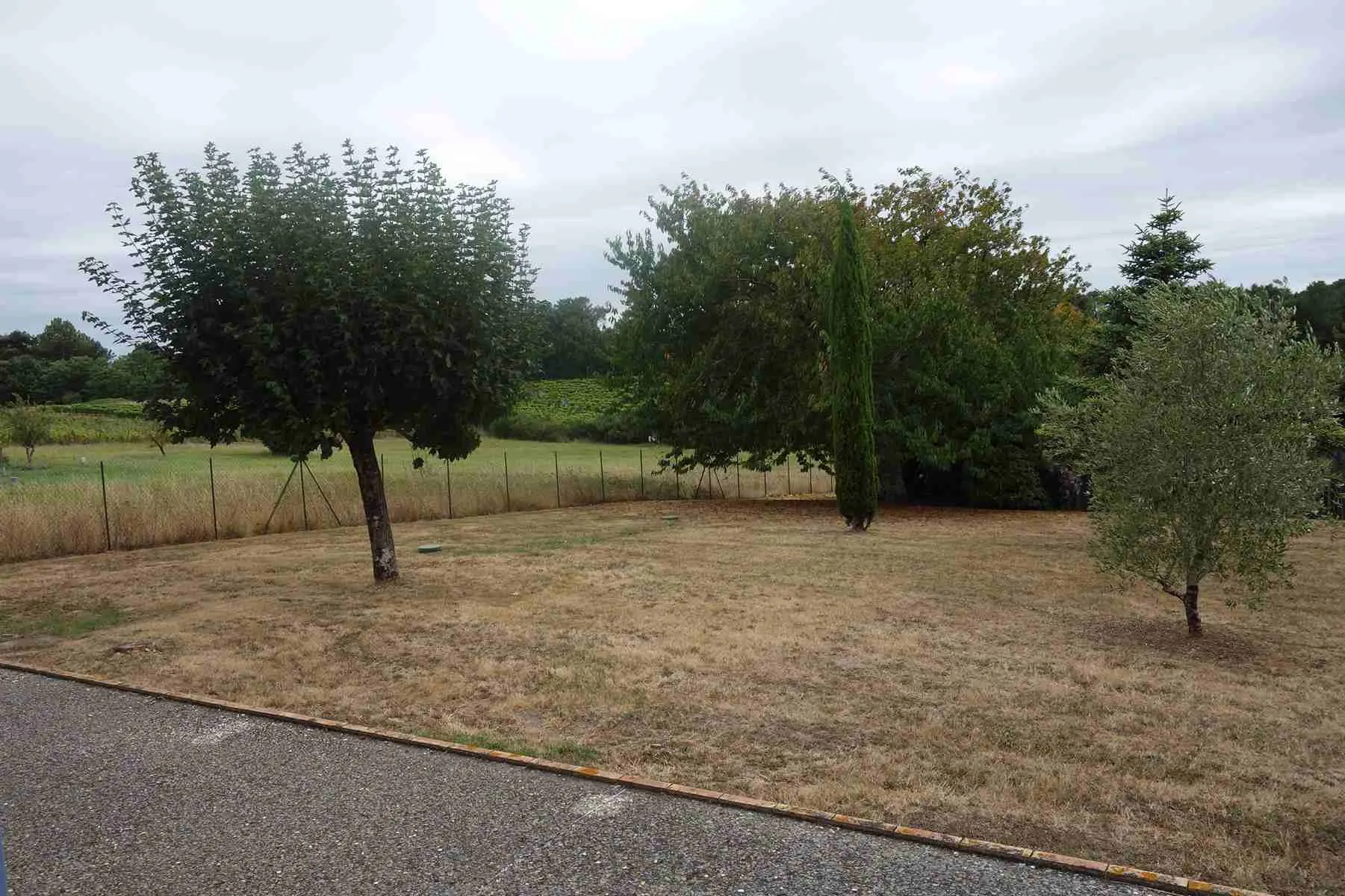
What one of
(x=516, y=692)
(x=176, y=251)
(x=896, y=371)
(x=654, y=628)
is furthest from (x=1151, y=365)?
(x=896, y=371)

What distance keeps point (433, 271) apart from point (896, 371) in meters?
13.2

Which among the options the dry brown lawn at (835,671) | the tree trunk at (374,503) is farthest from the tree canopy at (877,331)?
the tree trunk at (374,503)

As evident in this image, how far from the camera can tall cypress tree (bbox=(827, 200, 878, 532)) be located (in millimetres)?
16641

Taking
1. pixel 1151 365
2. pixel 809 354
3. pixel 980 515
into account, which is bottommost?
pixel 980 515

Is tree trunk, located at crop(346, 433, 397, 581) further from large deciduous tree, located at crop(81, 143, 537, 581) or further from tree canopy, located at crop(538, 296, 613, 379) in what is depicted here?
tree canopy, located at crop(538, 296, 613, 379)

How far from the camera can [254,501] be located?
58.2 feet

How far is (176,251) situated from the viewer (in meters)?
9.13

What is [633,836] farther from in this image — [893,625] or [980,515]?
[980,515]

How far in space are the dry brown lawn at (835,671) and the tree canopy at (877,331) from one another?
7.08 m

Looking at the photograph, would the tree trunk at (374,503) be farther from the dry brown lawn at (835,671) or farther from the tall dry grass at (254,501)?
the tall dry grass at (254,501)

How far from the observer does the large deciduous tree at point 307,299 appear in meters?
9.05

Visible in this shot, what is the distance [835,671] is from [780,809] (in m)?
2.76

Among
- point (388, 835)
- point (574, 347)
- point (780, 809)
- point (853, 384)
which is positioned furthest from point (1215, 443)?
Answer: point (574, 347)

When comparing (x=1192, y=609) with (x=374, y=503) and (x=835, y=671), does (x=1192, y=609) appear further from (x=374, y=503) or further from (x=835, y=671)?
(x=374, y=503)
